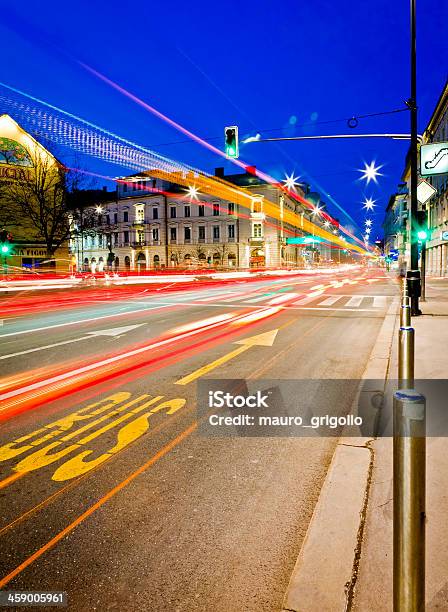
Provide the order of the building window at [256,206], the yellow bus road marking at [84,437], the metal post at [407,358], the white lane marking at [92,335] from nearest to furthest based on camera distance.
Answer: the metal post at [407,358] < the yellow bus road marking at [84,437] < the white lane marking at [92,335] < the building window at [256,206]

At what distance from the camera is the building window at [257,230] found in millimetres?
64312

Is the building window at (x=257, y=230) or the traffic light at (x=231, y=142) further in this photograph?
the building window at (x=257, y=230)

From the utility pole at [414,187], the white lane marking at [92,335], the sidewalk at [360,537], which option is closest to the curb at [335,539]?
the sidewalk at [360,537]

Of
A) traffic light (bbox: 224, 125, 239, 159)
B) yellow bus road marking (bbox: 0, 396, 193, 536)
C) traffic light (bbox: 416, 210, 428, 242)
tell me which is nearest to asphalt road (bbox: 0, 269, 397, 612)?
yellow bus road marking (bbox: 0, 396, 193, 536)

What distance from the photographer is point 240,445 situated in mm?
3844

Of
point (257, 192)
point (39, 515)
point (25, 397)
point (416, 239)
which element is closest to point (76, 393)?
point (25, 397)

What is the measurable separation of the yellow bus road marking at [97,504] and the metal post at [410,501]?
2.00 metres

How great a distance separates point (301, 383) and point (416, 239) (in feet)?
26.9

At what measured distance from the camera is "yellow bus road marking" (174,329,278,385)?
602 cm

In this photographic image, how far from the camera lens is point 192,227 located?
6688 cm

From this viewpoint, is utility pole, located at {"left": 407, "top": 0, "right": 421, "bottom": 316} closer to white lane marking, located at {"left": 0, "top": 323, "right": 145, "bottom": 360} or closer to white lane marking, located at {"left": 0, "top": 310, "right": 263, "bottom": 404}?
white lane marking, located at {"left": 0, "top": 310, "right": 263, "bottom": 404}

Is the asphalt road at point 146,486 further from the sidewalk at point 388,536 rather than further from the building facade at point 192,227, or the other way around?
the building facade at point 192,227

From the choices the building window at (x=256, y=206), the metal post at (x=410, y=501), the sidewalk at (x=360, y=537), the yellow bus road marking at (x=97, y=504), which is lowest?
the yellow bus road marking at (x=97, y=504)

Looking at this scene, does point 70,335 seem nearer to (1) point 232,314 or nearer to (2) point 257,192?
(1) point 232,314
